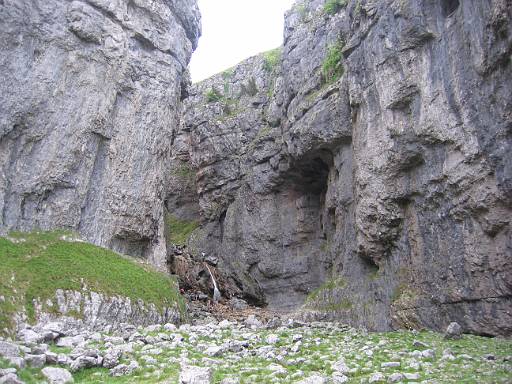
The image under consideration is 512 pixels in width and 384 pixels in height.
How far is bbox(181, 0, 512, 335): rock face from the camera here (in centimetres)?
2016

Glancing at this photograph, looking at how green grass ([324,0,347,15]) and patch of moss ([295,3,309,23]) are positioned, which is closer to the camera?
green grass ([324,0,347,15])

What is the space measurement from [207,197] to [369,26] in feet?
101

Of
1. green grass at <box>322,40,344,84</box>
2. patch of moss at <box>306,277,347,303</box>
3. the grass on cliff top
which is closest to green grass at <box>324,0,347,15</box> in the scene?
green grass at <box>322,40,344,84</box>

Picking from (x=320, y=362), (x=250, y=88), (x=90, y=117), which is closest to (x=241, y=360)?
(x=320, y=362)

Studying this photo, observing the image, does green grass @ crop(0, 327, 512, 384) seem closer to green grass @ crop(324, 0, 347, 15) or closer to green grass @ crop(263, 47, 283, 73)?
green grass @ crop(324, 0, 347, 15)

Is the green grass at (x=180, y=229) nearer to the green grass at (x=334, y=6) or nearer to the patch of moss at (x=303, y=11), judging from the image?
the patch of moss at (x=303, y=11)

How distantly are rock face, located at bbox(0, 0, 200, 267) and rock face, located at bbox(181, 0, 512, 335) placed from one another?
41.1 ft

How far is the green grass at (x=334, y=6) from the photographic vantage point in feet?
135

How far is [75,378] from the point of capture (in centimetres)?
1079

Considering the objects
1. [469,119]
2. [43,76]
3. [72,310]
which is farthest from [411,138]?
[43,76]

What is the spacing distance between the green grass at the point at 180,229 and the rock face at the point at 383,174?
4982mm

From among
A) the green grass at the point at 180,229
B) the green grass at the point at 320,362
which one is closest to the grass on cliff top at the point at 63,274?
the green grass at the point at 320,362

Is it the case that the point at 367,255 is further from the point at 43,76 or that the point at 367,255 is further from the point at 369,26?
the point at 43,76

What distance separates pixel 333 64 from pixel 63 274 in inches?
1045
